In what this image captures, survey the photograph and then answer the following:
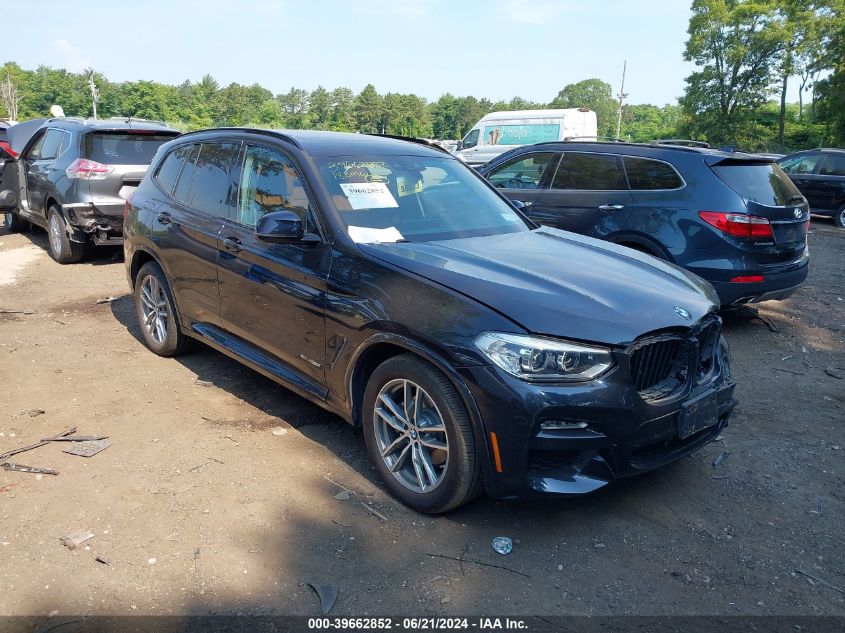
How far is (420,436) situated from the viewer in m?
3.33

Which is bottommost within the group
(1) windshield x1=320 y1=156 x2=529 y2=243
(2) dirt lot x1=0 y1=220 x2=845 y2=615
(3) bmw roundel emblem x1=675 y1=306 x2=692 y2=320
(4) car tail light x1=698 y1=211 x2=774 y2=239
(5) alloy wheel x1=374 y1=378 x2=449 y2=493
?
(2) dirt lot x1=0 y1=220 x2=845 y2=615

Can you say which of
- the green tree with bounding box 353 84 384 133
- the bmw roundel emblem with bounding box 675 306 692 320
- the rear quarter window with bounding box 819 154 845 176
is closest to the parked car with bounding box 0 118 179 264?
the bmw roundel emblem with bounding box 675 306 692 320

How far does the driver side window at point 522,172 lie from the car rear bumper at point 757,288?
2397mm

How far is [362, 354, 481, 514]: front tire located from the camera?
3.09m

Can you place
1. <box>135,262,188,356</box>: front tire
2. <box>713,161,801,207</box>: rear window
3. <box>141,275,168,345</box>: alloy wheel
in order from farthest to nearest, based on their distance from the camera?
<box>713,161,801,207</box>: rear window, <box>141,275,168,345</box>: alloy wheel, <box>135,262,188,356</box>: front tire

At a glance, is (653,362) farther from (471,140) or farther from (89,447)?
(471,140)

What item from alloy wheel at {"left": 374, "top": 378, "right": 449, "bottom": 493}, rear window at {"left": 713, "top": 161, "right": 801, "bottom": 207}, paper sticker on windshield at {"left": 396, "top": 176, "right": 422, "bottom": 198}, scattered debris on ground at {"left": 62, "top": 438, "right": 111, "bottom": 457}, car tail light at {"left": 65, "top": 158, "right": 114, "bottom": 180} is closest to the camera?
alloy wheel at {"left": 374, "top": 378, "right": 449, "bottom": 493}

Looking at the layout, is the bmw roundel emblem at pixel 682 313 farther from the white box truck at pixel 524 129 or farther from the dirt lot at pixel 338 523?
the white box truck at pixel 524 129

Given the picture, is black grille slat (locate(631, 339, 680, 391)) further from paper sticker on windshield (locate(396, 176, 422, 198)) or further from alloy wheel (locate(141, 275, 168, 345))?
alloy wheel (locate(141, 275, 168, 345))

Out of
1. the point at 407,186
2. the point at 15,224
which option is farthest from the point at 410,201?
the point at 15,224

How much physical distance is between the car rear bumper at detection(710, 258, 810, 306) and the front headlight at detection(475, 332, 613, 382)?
12.4 feet

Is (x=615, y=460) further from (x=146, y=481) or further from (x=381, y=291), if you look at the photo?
(x=146, y=481)

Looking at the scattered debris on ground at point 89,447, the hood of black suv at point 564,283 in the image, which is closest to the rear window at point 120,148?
the scattered debris on ground at point 89,447

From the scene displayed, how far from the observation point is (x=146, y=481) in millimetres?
3691
